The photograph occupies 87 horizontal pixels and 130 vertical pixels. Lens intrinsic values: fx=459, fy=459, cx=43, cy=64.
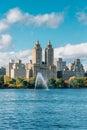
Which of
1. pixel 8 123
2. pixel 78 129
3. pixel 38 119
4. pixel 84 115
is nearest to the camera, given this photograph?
pixel 78 129

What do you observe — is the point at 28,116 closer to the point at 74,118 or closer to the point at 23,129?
the point at 74,118

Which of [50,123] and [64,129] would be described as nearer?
[64,129]

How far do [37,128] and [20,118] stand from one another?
28.2ft

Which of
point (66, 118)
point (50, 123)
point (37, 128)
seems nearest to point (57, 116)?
point (66, 118)

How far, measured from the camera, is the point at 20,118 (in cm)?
5888

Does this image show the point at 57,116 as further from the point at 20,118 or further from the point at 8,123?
the point at 8,123

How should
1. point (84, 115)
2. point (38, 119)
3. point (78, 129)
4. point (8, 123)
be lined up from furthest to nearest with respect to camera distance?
point (84, 115)
point (38, 119)
point (8, 123)
point (78, 129)

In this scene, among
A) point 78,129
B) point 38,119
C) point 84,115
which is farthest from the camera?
point 84,115

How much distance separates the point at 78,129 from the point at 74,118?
9.35 meters

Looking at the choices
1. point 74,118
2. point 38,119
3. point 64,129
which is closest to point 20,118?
point 38,119

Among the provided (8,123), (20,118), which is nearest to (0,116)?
(20,118)

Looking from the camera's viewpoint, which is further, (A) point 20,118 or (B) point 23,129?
(A) point 20,118

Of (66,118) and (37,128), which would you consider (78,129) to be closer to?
(37,128)

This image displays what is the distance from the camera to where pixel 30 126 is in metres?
52.0
